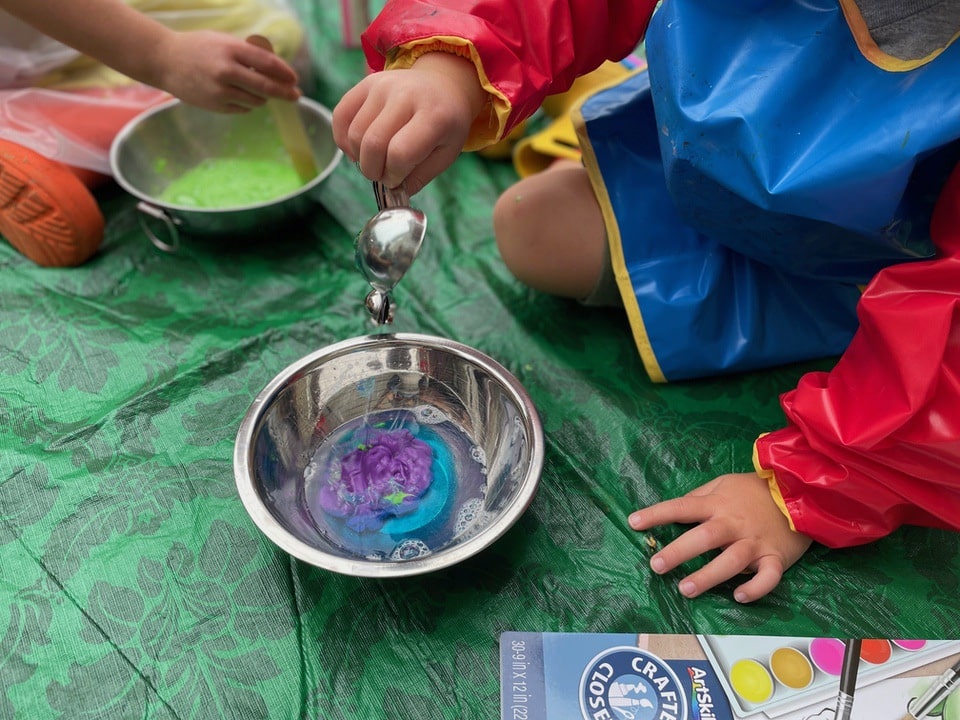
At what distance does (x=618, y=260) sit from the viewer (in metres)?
0.89

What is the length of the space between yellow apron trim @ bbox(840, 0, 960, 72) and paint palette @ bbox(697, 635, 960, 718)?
0.49 metres

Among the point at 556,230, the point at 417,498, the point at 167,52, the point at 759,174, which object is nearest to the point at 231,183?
the point at 167,52

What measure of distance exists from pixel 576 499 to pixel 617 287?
0.27 metres

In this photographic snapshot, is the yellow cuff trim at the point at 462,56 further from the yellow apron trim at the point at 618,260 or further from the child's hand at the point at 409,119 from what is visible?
the yellow apron trim at the point at 618,260

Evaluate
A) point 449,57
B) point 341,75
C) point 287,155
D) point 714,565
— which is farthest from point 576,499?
point 341,75

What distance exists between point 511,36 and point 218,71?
404 millimetres

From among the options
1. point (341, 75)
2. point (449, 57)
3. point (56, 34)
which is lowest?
point (341, 75)

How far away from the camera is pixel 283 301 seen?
3.30 ft

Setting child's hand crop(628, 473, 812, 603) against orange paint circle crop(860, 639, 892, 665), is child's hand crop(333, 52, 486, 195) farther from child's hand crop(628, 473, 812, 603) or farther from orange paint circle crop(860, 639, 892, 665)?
orange paint circle crop(860, 639, 892, 665)

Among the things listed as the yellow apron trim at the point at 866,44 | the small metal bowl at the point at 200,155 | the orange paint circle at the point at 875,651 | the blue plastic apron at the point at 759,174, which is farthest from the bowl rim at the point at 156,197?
the orange paint circle at the point at 875,651

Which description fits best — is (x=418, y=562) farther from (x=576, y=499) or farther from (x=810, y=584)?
(x=810, y=584)

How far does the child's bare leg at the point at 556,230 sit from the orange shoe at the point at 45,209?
21.0 inches

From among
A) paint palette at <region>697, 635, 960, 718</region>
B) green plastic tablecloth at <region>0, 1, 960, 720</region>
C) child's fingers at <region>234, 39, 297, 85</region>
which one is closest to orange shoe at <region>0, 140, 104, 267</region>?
green plastic tablecloth at <region>0, 1, 960, 720</region>

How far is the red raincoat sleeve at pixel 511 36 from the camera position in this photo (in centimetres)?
67
